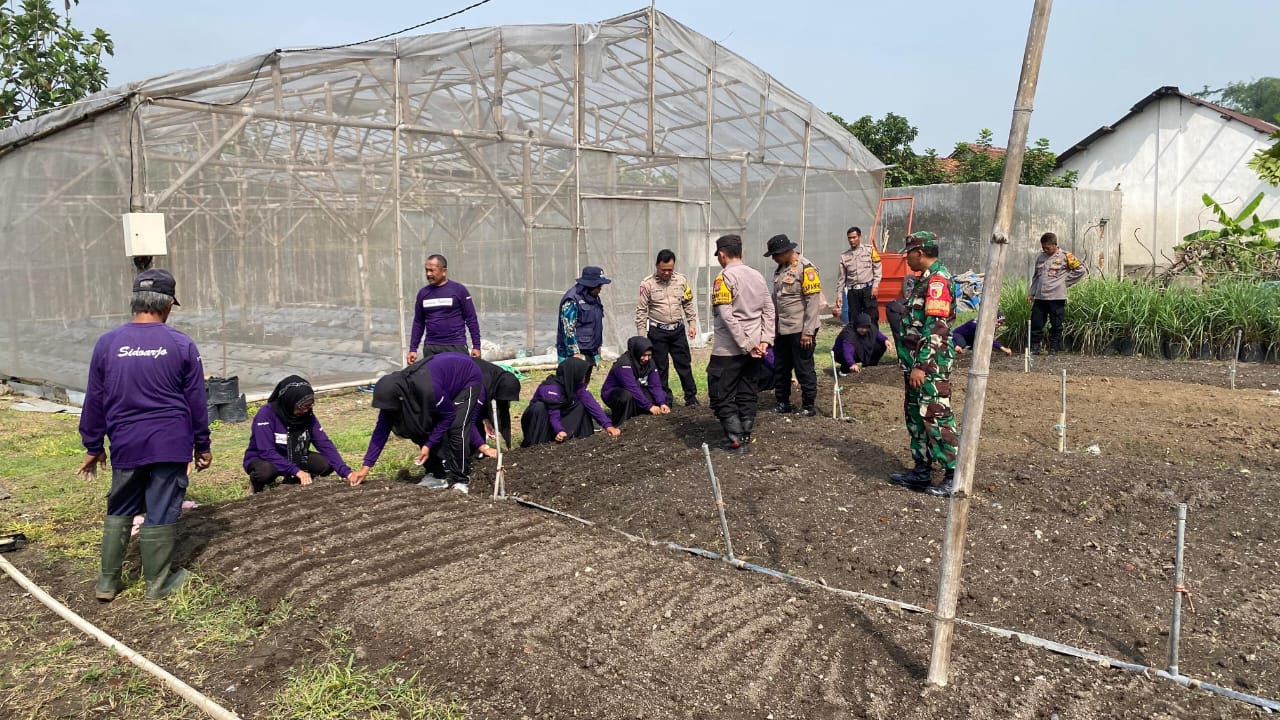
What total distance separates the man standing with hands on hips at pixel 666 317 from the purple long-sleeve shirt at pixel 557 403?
124 centimetres

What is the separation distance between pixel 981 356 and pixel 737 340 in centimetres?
357

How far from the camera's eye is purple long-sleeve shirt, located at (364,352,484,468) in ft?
19.6

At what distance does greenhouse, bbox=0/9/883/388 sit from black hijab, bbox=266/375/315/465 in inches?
162

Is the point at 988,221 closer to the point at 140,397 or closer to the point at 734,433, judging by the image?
the point at 734,433

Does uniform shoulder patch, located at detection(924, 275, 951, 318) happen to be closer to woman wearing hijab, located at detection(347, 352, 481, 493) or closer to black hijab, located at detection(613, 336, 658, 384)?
black hijab, located at detection(613, 336, 658, 384)

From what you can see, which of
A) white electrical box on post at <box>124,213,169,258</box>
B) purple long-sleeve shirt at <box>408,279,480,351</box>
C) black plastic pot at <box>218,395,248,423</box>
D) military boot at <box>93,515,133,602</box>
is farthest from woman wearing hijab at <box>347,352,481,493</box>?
white electrical box on post at <box>124,213,169,258</box>

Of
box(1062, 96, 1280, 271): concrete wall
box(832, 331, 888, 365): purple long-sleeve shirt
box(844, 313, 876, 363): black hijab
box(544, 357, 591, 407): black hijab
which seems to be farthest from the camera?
box(1062, 96, 1280, 271): concrete wall

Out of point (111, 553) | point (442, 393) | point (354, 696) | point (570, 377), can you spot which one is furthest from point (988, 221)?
point (354, 696)

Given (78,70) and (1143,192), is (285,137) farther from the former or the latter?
(1143,192)

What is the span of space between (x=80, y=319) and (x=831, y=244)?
39.5 feet

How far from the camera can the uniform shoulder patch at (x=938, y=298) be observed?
5.34 m

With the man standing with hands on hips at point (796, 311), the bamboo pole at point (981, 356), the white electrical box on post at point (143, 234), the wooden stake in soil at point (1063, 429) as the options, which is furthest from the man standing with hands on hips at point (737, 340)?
the white electrical box on post at point (143, 234)

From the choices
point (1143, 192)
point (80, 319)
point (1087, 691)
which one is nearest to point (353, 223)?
point (80, 319)

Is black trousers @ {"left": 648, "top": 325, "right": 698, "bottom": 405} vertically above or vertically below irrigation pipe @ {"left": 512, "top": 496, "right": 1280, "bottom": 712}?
above
